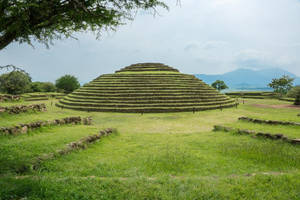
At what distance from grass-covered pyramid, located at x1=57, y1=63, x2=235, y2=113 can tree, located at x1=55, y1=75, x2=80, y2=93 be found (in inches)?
1536

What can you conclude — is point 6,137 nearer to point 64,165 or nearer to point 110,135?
point 64,165

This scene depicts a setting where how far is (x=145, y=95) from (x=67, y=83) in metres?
52.7

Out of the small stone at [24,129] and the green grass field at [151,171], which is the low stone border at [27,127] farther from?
the green grass field at [151,171]

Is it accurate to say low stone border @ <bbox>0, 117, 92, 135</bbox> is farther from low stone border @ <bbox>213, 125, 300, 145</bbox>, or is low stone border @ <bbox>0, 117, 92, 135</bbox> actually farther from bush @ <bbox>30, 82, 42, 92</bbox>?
bush @ <bbox>30, 82, 42, 92</bbox>

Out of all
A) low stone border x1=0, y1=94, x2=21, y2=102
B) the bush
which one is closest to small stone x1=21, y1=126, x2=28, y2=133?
low stone border x1=0, y1=94, x2=21, y2=102

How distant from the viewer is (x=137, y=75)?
118ft

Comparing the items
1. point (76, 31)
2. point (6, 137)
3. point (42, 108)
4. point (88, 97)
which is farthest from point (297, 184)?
point (88, 97)

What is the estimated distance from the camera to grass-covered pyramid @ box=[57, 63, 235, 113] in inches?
1024

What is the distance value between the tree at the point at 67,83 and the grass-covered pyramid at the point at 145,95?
39020mm

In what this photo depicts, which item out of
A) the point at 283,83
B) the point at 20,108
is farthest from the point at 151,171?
the point at 283,83

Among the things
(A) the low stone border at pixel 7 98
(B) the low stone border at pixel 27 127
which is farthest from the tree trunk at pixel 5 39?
(A) the low stone border at pixel 7 98

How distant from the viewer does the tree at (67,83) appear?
7050 centimetres

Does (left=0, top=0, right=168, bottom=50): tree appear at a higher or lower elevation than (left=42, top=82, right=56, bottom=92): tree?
lower

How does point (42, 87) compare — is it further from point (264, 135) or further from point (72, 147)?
point (264, 135)
